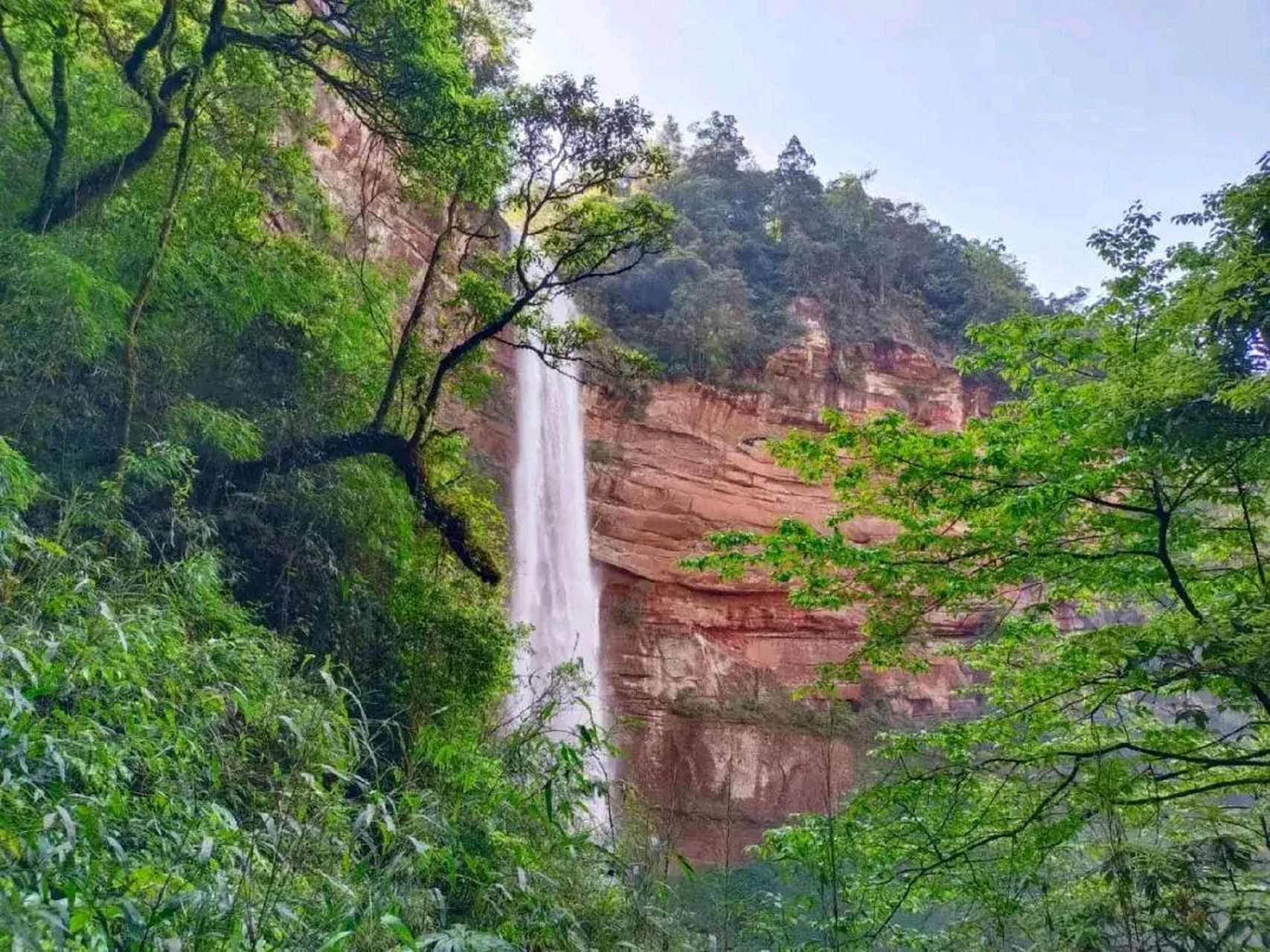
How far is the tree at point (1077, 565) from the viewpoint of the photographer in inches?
153

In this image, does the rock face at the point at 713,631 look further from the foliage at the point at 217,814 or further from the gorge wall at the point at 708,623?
the foliage at the point at 217,814

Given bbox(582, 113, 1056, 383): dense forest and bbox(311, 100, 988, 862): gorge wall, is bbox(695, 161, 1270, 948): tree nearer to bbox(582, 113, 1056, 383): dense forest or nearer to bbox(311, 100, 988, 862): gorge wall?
bbox(311, 100, 988, 862): gorge wall

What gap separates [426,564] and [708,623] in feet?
38.3

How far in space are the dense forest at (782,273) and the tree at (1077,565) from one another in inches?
635

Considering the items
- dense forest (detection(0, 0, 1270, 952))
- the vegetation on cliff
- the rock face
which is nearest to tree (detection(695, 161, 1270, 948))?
dense forest (detection(0, 0, 1270, 952))

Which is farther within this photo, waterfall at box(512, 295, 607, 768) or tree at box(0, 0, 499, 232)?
waterfall at box(512, 295, 607, 768)

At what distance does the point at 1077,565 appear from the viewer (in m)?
4.88

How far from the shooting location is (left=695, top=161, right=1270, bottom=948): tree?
3.90 meters

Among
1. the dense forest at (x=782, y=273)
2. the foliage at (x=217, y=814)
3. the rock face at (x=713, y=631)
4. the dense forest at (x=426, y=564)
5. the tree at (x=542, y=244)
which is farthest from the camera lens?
the dense forest at (x=782, y=273)

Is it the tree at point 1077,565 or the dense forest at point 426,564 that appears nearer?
the dense forest at point 426,564

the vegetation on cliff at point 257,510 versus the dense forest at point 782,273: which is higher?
the dense forest at point 782,273

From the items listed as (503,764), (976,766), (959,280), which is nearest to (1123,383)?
(976,766)

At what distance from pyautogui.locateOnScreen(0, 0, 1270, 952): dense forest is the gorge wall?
898 centimetres

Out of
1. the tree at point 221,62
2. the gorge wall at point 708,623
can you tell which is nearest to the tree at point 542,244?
the tree at point 221,62
